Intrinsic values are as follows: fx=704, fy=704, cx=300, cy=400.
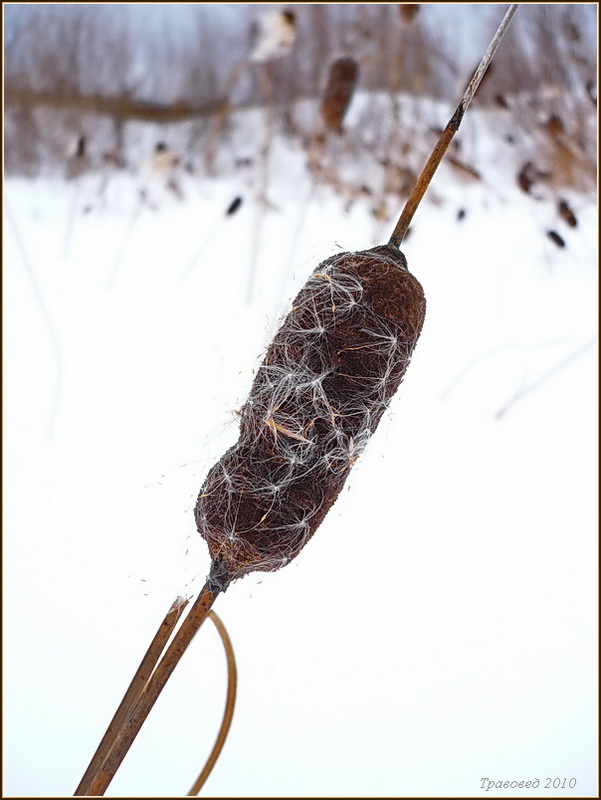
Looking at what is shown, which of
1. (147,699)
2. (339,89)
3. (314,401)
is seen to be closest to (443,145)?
(314,401)

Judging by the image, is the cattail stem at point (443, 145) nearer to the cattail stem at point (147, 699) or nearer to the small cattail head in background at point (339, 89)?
the cattail stem at point (147, 699)

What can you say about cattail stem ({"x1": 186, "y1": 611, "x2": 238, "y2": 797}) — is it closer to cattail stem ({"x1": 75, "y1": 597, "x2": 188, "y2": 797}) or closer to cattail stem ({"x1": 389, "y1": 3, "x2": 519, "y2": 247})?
cattail stem ({"x1": 75, "y1": 597, "x2": 188, "y2": 797})

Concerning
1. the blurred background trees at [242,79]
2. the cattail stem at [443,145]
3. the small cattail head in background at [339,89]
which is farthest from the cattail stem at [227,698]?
the blurred background trees at [242,79]

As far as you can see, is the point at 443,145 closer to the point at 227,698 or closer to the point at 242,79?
the point at 227,698

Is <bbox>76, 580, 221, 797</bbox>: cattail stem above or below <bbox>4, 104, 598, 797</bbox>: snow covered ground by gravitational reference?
below

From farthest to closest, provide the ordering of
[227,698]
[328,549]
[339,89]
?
1. [339,89]
2. [328,549]
3. [227,698]

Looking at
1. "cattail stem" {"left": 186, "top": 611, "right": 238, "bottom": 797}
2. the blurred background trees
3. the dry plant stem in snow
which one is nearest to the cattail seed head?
the dry plant stem in snow

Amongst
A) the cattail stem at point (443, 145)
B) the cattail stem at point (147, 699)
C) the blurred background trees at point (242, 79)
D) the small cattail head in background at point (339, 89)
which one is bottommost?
the cattail stem at point (147, 699)

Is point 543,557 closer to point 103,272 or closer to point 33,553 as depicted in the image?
point 33,553

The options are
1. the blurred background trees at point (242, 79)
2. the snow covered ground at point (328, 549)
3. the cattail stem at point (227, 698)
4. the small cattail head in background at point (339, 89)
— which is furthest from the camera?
the blurred background trees at point (242, 79)
